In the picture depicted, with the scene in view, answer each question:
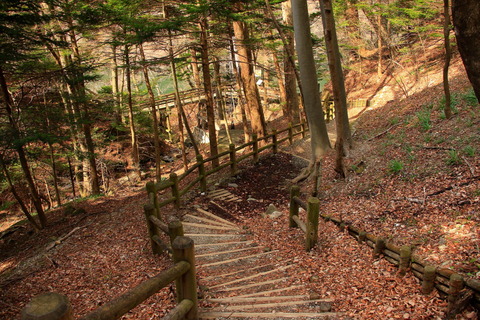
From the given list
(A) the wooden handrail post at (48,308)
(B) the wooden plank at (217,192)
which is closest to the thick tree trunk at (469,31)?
(A) the wooden handrail post at (48,308)

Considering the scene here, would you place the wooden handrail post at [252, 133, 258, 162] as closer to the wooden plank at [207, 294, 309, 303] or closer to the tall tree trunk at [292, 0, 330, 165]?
the tall tree trunk at [292, 0, 330, 165]

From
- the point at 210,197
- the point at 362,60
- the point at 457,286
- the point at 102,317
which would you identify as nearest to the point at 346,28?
the point at 362,60

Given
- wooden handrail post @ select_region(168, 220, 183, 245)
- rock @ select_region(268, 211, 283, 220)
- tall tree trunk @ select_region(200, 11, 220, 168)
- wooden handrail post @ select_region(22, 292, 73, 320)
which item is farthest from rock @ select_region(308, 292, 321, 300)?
tall tree trunk @ select_region(200, 11, 220, 168)

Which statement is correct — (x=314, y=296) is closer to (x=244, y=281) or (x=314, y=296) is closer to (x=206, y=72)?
(x=244, y=281)

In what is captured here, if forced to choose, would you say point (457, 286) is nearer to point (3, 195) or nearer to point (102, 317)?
point (102, 317)

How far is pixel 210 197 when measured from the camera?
28.1 feet

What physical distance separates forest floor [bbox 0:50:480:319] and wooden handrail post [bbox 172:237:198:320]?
0.74 meters

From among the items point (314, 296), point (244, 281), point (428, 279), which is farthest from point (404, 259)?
point (244, 281)

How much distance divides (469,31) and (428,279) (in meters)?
2.60

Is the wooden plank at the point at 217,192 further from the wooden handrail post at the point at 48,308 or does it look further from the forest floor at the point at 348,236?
the wooden handrail post at the point at 48,308

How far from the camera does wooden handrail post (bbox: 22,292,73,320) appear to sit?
1580mm

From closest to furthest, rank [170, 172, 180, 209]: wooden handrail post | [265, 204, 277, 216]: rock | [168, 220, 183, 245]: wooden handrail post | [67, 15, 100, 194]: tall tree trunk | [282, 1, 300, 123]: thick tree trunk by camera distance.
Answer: [168, 220, 183, 245]: wooden handrail post → [170, 172, 180, 209]: wooden handrail post → [265, 204, 277, 216]: rock → [67, 15, 100, 194]: tall tree trunk → [282, 1, 300, 123]: thick tree trunk

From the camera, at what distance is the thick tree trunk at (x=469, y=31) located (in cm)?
288

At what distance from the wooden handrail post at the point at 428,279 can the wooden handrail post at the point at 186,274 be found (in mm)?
2403
